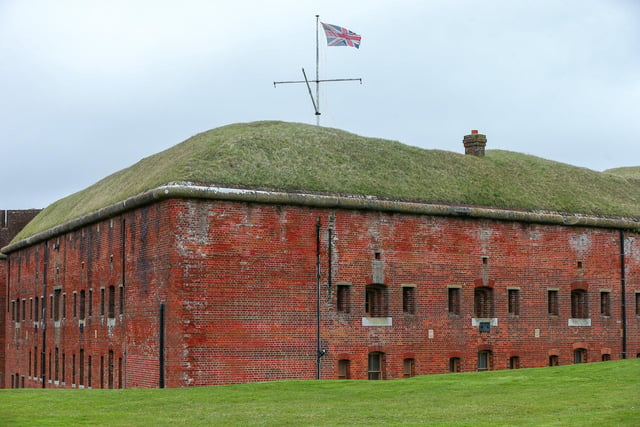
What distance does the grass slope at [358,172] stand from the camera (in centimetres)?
3194

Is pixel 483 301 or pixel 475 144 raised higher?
pixel 475 144

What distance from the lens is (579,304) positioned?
37.6 m

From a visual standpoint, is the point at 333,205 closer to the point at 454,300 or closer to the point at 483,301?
the point at 454,300

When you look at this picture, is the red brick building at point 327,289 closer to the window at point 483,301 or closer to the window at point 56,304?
the window at point 483,301

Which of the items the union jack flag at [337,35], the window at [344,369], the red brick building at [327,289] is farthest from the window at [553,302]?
the union jack flag at [337,35]

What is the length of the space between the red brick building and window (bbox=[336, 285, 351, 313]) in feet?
A: 0.14

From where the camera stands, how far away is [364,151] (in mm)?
36000

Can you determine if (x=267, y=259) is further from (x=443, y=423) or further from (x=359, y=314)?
(x=443, y=423)

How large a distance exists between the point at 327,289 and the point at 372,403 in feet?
30.5

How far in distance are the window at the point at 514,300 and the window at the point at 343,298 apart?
21.2ft

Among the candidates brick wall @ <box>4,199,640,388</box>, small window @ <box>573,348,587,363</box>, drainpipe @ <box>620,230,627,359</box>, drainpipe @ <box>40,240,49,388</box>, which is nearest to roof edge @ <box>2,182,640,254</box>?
brick wall @ <box>4,199,640,388</box>

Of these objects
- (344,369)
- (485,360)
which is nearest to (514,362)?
(485,360)

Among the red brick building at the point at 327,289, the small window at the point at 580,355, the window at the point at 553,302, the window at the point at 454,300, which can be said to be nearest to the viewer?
the red brick building at the point at 327,289

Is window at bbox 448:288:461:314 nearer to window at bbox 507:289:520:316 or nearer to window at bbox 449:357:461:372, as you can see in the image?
window at bbox 449:357:461:372
